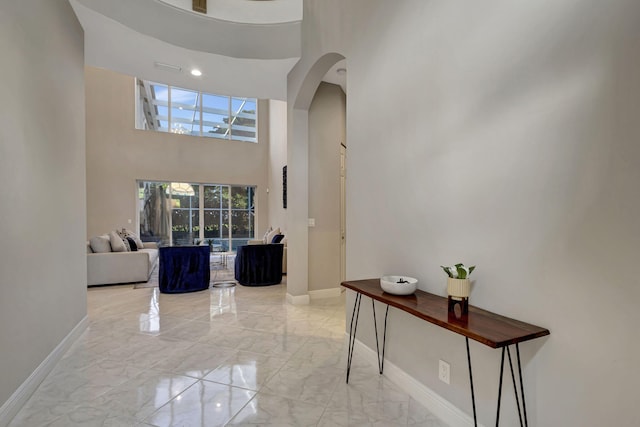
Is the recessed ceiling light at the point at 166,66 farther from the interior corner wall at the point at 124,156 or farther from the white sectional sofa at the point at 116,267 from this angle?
the interior corner wall at the point at 124,156

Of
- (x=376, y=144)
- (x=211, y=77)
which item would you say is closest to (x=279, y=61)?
(x=211, y=77)

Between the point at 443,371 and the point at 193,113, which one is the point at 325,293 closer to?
the point at 443,371

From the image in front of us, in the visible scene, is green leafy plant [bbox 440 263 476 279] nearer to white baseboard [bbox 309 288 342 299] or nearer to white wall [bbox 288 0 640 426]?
white wall [bbox 288 0 640 426]

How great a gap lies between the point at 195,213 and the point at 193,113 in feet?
10.2

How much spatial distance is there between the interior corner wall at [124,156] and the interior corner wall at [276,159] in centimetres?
142

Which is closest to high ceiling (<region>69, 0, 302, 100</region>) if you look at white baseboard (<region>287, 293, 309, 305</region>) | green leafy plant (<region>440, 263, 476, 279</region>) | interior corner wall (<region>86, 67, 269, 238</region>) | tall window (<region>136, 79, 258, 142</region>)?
white baseboard (<region>287, 293, 309, 305</region>)

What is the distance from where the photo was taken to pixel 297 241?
400cm

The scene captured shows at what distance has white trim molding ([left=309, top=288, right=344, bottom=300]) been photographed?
165 inches

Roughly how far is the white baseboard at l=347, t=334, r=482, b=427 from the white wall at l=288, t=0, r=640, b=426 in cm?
5

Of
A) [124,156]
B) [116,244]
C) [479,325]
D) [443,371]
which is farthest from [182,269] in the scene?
[124,156]

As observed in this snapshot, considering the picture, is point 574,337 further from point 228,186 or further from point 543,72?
point 228,186

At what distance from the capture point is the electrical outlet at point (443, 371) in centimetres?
170

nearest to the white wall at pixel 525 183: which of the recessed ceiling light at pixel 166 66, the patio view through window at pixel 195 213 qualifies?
the recessed ceiling light at pixel 166 66

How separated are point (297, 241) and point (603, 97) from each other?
3.30 meters
